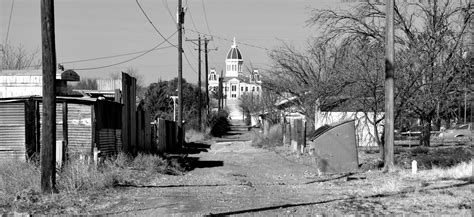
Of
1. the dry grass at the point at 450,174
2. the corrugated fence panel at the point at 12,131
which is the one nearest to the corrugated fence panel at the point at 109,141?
the corrugated fence panel at the point at 12,131

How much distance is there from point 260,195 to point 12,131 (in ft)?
24.6

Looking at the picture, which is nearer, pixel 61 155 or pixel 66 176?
pixel 66 176

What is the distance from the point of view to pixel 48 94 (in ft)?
39.7

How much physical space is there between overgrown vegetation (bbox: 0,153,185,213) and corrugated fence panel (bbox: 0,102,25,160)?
1060 millimetres

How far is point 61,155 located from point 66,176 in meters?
1.60

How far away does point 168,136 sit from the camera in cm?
3183

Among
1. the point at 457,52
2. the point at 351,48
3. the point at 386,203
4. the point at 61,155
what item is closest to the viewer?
the point at 386,203

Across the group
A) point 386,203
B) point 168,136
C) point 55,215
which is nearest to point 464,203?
point 386,203

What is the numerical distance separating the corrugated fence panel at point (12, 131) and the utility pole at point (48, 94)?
4.44m

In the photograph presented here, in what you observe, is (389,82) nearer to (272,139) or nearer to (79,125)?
(79,125)

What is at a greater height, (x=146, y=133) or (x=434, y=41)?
(x=434, y=41)

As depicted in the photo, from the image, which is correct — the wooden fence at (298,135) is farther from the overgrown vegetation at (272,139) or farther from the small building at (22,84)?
the small building at (22,84)

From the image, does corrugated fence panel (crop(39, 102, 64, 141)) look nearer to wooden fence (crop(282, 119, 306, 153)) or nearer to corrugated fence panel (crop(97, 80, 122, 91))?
wooden fence (crop(282, 119, 306, 153))

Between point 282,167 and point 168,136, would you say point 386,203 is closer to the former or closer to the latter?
point 282,167
